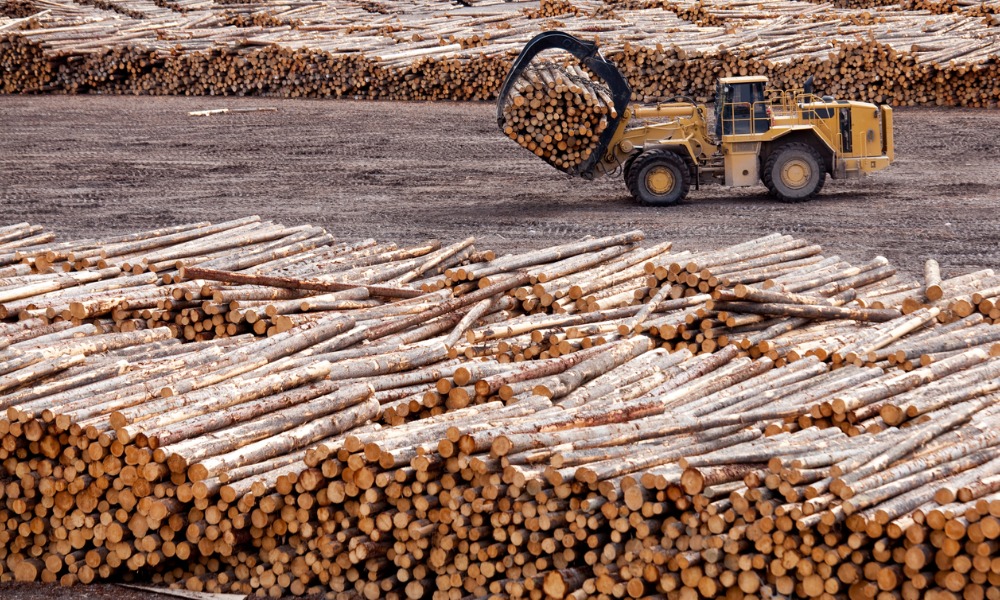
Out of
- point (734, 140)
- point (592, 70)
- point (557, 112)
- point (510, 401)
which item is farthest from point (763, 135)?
point (510, 401)

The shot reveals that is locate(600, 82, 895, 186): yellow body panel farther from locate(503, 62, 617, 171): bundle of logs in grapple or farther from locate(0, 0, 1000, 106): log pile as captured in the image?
locate(0, 0, 1000, 106): log pile

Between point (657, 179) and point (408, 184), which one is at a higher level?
point (657, 179)

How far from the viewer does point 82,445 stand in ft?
28.7

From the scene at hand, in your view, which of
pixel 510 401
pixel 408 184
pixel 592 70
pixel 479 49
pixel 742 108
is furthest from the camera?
pixel 479 49

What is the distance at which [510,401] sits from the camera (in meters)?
9.39

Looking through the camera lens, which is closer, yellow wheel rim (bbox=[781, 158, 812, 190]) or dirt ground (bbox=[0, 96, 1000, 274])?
dirt ground (bbox=[0, 96, 1000, 274])

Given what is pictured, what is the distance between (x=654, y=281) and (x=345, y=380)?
3.53 m

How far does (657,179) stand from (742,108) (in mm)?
1782

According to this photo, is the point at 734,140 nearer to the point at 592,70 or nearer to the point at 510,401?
the point at 592,70

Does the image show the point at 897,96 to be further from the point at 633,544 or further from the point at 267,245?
the point at 633,544

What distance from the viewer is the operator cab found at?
19.1 m

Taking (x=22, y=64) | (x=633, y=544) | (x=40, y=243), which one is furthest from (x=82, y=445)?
(x=22, y=64)

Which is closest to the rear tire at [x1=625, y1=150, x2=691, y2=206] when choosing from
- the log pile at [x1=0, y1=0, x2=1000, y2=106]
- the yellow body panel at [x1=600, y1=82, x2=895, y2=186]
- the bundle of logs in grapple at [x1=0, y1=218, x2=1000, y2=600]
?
the yellow body panel at [x1=600, y1=82, x2=895, y2=186]

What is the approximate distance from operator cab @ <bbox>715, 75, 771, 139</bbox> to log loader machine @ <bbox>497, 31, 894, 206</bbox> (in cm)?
2
